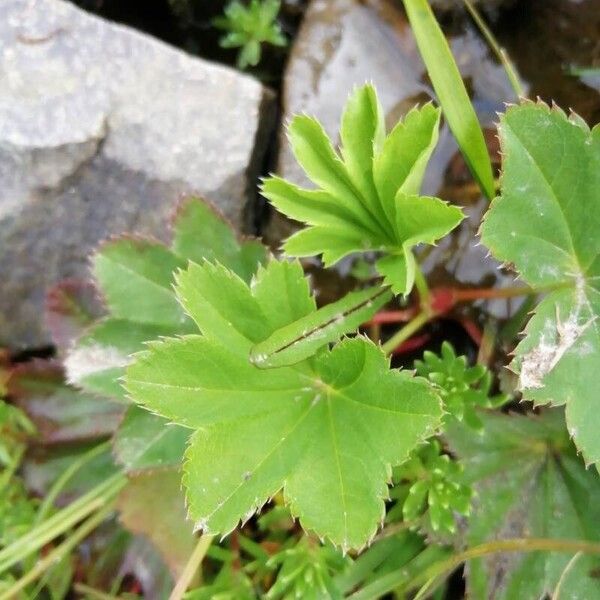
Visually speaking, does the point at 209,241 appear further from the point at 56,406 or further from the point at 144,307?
the point at 56,406

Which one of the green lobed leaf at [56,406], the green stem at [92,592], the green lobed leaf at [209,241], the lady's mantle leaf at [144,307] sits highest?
the green lobed leaf at [209,241]

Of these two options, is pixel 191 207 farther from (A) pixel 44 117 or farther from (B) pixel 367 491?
(B) pixel 367 491

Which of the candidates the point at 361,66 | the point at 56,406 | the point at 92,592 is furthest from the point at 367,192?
the point at 92,592

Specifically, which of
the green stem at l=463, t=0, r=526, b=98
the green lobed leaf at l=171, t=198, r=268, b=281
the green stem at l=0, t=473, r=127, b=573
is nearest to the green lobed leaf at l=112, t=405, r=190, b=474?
the green stem at l=0, t=473, r=127, b=573

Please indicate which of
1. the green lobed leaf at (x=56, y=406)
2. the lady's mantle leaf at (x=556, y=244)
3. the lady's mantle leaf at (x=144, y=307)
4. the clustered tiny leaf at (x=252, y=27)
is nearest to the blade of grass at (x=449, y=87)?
the lady's mantle leaf at (x=556, y=244)

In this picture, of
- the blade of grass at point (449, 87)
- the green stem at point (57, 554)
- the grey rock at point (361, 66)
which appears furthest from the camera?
the grey rock at point (361, 66)

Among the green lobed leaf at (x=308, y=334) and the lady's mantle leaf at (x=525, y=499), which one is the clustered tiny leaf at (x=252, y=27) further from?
the lady's mantle leaf at (x=525, y=499)
